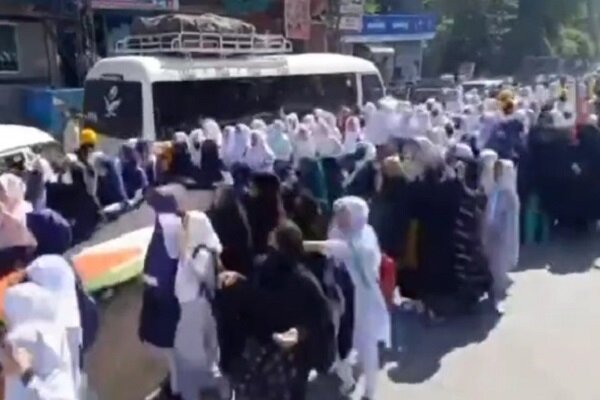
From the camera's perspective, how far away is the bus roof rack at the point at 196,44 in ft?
50.2

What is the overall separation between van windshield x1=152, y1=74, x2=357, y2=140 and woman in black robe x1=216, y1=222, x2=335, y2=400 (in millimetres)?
8502

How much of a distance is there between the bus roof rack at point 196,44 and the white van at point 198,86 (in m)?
0.02

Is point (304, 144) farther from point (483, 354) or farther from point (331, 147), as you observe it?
point (483, 354)

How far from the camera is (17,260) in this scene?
19.1 ft

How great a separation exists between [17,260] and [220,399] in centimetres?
171

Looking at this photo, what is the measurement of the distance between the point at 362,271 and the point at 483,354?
5.81 feet

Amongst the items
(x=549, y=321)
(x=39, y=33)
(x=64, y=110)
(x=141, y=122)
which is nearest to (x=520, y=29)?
(x=39, y=33)

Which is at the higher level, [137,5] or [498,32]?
[137,5]

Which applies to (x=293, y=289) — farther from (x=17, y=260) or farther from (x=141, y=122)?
(x=141, y=122)

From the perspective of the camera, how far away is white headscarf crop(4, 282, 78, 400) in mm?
4477

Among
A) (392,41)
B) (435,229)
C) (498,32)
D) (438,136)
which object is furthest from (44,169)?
(498,32)

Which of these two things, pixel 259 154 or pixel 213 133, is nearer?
pixel 259 154

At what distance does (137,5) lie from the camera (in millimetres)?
26656

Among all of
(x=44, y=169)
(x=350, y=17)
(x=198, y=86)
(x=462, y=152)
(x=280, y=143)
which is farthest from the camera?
(x=350, y=17)
